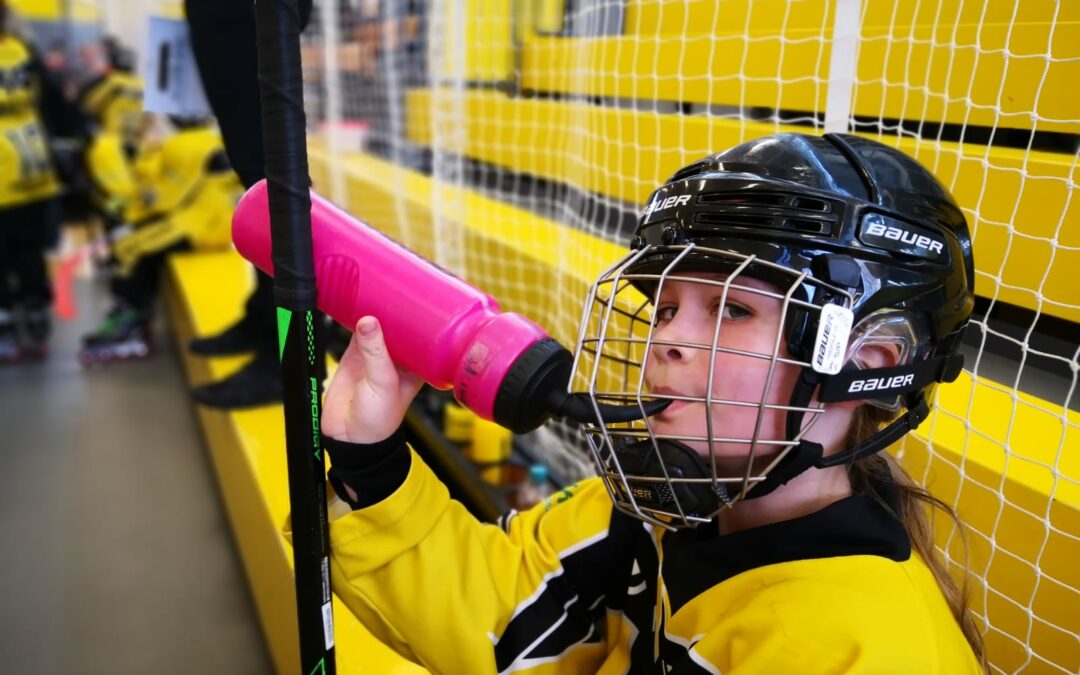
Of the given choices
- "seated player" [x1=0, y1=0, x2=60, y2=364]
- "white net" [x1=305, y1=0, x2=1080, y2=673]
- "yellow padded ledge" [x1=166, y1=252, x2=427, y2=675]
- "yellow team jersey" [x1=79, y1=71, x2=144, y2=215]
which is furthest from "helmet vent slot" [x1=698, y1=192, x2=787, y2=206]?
"yellow team jersey" [x1=79, y1=71, x2=144, y2=215]

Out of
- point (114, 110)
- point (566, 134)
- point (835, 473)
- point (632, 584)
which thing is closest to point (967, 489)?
point (835, 473)

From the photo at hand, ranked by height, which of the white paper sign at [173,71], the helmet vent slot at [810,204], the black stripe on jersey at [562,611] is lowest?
the black stripe on jersey at [562,611]

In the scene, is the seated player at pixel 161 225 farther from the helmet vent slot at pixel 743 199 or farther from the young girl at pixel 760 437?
the helmet vent slot at pixel 743 199

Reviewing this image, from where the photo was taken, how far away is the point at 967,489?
3.45ft

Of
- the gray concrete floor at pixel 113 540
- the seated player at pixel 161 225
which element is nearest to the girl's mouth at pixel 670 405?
the gray concrete floor at pixel 113 540

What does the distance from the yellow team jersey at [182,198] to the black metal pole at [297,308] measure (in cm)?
279

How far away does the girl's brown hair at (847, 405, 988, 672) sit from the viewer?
2.54 feet

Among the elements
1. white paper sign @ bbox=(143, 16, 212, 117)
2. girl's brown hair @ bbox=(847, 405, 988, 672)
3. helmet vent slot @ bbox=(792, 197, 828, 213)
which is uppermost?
white paper sign @ bbox=(143, 16, 212, 117)

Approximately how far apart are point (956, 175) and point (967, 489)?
1.61ft

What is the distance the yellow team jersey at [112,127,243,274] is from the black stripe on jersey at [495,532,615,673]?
275cm

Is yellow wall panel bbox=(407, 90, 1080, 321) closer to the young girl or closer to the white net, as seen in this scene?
the white net

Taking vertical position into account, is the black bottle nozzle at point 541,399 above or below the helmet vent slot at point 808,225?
below

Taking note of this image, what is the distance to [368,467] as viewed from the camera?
769mm

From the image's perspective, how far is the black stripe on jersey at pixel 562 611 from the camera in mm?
874
